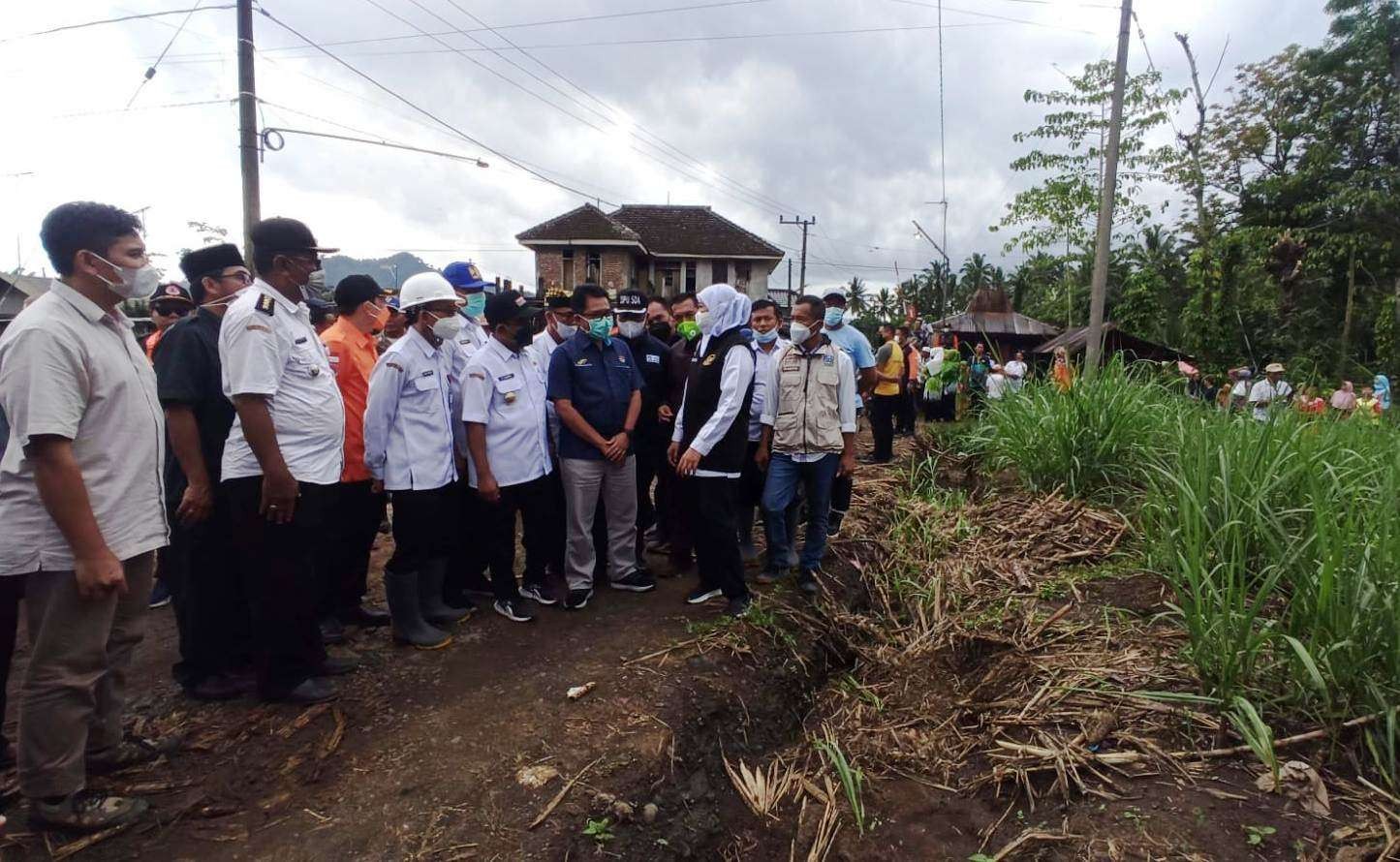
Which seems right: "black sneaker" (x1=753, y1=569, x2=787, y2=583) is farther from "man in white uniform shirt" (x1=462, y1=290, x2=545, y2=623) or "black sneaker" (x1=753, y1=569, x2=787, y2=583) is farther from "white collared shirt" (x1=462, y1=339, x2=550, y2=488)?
"white collared shirt" (x1=462, y1=339, x2=550, y2=488)

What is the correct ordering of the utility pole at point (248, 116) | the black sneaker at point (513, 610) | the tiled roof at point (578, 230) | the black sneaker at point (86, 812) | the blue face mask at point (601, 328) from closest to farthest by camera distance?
the black sneaker at point (86, 812) < the black sneaker at point (513, 610) < the blue face mask at point (601, 328) < the utility pole at point (248, 116) < the tiled roof at point (578, 230)

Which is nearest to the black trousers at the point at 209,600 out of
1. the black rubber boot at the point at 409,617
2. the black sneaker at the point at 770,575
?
the black rubber boot at the point at 409,617

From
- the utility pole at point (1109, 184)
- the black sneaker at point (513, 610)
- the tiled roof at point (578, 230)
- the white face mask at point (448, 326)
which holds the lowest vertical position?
the black sneaker at point (513, 610)

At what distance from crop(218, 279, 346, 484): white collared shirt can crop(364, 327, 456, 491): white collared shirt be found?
366 mm

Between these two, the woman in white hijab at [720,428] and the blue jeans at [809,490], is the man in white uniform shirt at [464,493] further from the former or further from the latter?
the blue jeans at [809,490]

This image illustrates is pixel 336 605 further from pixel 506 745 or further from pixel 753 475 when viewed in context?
pixel 753 475

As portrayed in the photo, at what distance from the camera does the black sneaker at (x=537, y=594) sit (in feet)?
14.0

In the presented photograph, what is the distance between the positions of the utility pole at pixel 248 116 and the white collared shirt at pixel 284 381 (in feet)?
23.9

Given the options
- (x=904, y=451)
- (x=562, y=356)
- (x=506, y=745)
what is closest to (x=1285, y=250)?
(x=904, y=451)

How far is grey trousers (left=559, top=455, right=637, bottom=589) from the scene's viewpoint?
13.7ft

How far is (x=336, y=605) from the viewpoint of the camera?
3.96m

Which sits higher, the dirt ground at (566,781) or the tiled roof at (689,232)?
the tiled roof at (689,232)

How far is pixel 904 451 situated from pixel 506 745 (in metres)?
6.39

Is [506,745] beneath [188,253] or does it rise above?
beneath
